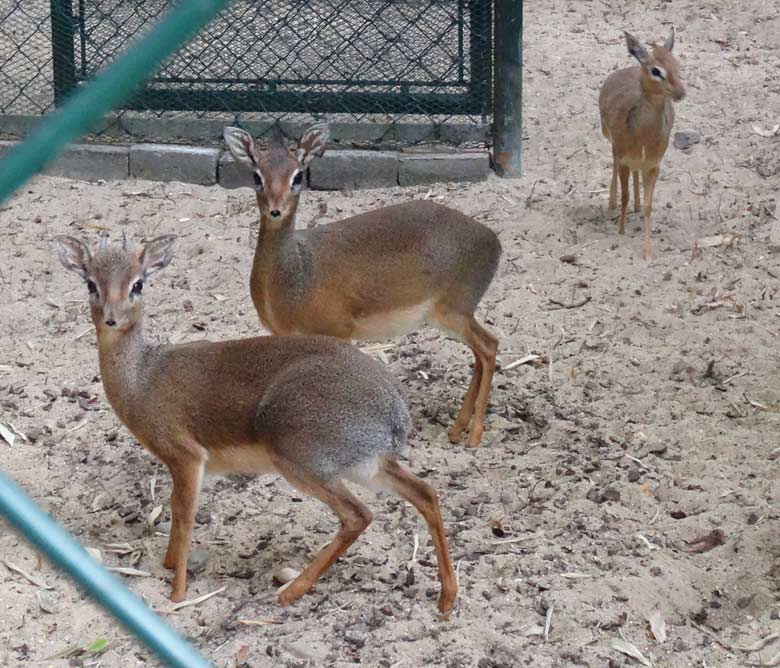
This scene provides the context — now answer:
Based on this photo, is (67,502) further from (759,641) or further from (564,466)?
(759,641)

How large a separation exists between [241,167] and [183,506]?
361 centimetres

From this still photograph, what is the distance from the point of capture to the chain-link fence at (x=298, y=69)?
7480mm

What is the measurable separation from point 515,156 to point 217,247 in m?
1.94

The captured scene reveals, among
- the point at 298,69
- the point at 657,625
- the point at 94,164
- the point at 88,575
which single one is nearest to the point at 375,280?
the point at 657,625

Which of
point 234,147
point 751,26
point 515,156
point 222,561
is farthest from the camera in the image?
point 751,26

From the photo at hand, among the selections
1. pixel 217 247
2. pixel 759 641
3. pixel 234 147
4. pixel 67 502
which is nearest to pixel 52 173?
pixel 217 247

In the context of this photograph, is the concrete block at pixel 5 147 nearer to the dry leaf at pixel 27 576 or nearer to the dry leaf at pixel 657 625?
the dry leaf at pixel 27 576

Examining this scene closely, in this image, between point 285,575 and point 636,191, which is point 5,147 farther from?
point 285,575

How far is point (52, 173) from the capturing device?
757cm

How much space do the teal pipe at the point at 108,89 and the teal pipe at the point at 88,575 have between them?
33 cm

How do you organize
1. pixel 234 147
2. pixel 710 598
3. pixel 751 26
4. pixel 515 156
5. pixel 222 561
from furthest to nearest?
pixel 751 26
pixel 515 156
pixel 234 147
pixel 222 561
pixel 710 598

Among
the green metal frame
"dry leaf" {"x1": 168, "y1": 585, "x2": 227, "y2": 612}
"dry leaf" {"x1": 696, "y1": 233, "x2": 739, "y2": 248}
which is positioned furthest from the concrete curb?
"dry leaf" {"x1": 168, "y1": 585, "x2": 227, "y2": 612}

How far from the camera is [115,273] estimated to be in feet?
14.1

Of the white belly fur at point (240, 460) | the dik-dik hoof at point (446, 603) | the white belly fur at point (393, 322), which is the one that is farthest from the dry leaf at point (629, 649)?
the white belly fur at point (393, 322)
